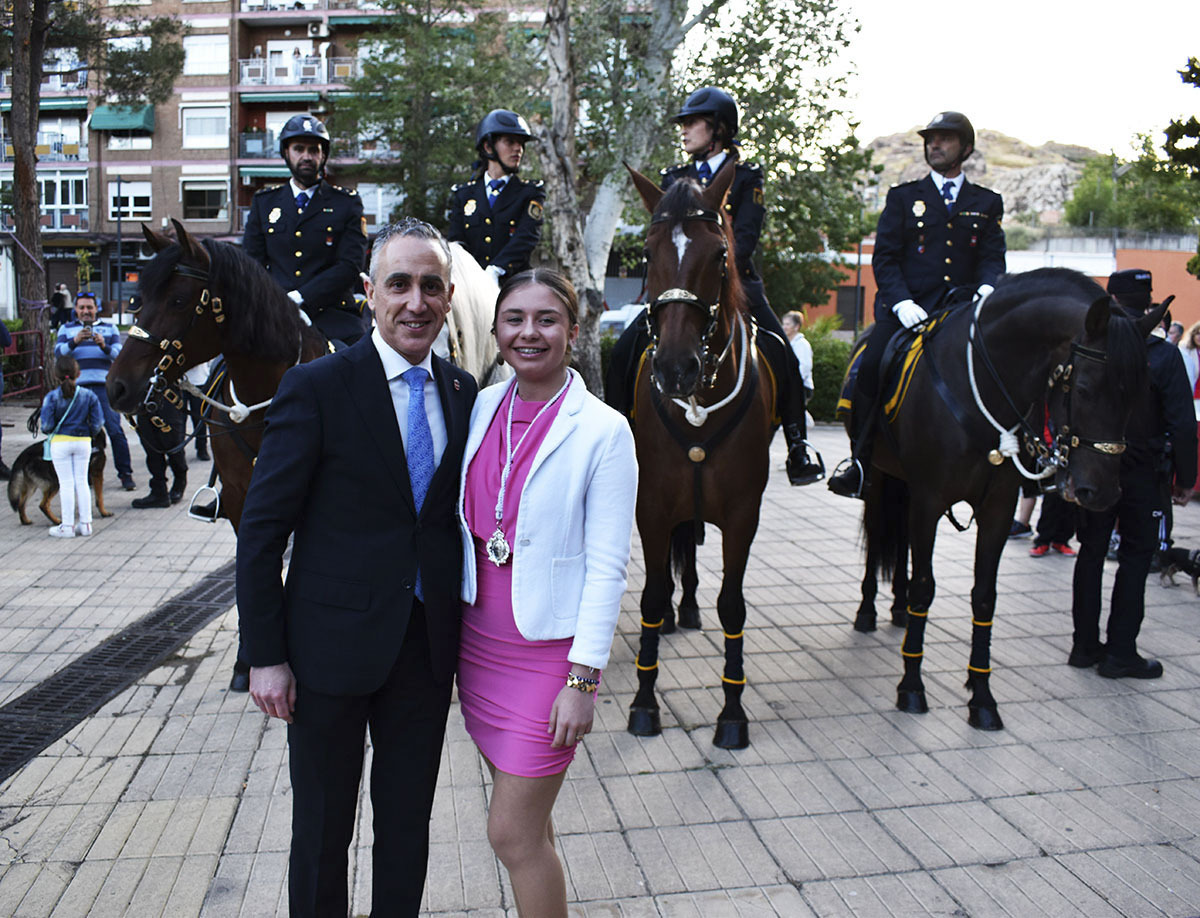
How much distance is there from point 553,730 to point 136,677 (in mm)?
3930

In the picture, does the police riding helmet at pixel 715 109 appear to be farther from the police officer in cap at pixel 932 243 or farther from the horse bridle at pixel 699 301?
the police officer in cap at pixel 932 243

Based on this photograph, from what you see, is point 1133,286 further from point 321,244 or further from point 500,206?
point 321,244

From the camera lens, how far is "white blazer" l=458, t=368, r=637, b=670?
253cm

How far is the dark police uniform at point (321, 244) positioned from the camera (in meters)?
5.77

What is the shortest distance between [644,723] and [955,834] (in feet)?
5.09

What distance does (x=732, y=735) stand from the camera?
4707 mm

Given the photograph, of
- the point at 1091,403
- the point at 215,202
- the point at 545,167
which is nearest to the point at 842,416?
the point at 1091,403

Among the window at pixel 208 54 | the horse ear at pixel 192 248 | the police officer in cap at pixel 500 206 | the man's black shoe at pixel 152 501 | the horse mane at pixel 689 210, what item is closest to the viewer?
the horse mane at pixel 689 210

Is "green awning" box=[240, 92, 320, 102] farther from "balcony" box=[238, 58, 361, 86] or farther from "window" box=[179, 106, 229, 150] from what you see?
"window" box=[179, 106, 229, 150]

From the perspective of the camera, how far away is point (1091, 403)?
4680 mm

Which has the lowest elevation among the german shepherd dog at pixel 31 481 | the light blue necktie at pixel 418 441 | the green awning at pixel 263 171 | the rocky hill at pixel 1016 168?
the german shepherd dog at pixel 31 481

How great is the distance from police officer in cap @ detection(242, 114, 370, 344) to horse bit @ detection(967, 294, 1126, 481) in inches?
141

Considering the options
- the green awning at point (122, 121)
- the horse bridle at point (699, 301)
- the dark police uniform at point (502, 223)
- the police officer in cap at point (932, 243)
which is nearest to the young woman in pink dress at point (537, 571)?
the horse bridle at point (699, 301)

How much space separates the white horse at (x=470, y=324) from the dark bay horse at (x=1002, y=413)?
243 cm
